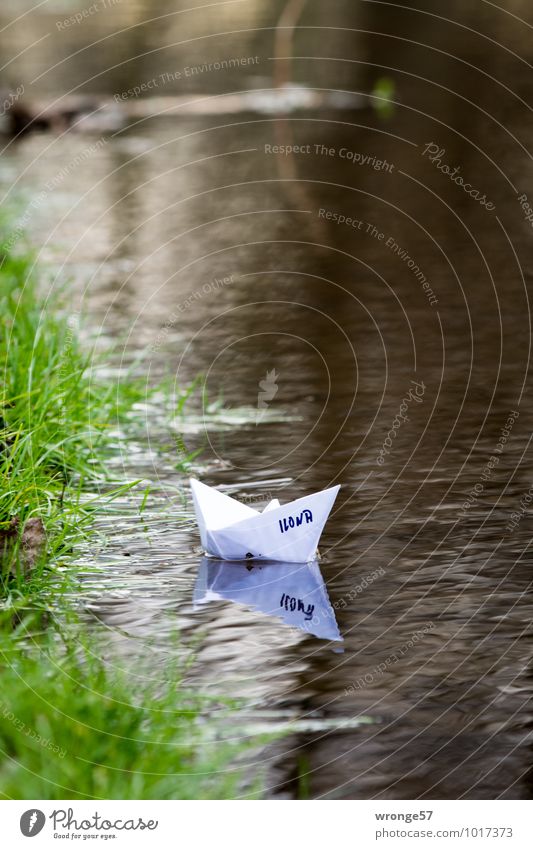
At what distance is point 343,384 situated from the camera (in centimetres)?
718

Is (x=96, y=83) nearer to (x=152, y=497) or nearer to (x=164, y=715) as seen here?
(x=152, y=497)

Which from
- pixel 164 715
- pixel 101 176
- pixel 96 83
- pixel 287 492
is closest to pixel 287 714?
pixel 164 715

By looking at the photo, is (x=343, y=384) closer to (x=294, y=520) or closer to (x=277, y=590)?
(x=294, y=520)

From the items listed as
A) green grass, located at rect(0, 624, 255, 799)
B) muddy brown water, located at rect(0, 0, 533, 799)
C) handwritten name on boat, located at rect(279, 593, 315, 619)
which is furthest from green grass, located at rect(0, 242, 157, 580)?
green grass, located at rect(0, 624, 255, 799)

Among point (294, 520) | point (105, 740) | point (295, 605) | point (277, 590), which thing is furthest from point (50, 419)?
point (105, 740)

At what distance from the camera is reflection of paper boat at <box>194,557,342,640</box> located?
4.72 metres

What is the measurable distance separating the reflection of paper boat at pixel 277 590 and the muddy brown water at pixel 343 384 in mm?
46

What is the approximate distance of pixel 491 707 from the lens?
407cm

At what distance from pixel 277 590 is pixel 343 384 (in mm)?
2376

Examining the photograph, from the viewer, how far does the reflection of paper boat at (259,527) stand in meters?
5.01

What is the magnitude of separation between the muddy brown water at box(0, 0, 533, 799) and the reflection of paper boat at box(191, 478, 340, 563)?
14cm

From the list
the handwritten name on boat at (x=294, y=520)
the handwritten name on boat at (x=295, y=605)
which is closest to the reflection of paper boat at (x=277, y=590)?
the handwritten name on boat at (x=295, y=605)
